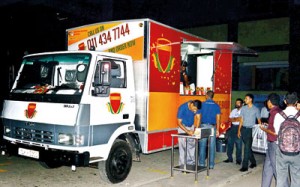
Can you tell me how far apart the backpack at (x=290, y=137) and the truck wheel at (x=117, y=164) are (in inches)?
119

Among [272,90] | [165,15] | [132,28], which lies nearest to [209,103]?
[132,28]

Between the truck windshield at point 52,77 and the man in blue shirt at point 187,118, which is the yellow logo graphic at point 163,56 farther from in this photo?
the truck windshield at point 52,77

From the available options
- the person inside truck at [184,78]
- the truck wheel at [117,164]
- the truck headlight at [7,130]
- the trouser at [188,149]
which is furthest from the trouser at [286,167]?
the person inside truck at [184,78]

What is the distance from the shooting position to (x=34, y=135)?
589 cm

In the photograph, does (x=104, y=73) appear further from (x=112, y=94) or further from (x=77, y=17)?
(x=77, y=17)

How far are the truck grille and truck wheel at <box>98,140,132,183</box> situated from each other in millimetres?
1112

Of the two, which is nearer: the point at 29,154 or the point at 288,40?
the point at 29,154

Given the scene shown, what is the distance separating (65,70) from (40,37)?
13.3m

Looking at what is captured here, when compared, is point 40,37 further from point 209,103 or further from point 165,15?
point 209,103

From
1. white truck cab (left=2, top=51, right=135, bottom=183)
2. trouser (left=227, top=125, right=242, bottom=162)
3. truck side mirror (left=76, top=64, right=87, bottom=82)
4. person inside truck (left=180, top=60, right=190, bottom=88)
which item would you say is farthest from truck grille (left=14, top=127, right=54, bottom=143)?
person inside truck (left=180, top=60, right=190, bottom=88)

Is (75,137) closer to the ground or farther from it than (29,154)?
farther from it

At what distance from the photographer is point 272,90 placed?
1641cm

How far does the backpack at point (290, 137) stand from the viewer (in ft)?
15.1

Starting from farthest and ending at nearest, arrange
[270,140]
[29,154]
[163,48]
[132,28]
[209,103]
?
1. [209,103]
2. [163,48]
3. [132,28]
4. [29,154]
5. [270,140]
